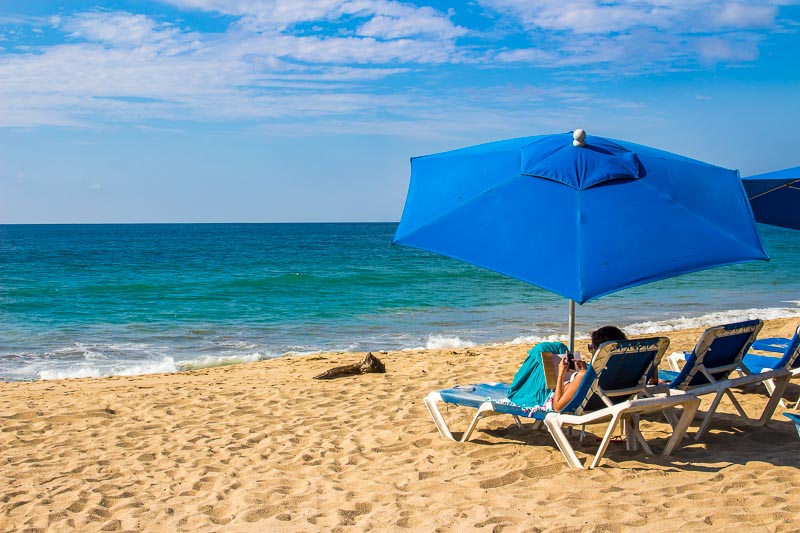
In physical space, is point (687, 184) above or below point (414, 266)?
above

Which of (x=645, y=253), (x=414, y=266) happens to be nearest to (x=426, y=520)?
(x=645, y=253)

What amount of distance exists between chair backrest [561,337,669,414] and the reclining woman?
99mm

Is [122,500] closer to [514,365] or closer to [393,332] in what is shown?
[514,365]

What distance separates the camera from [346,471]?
5.34m

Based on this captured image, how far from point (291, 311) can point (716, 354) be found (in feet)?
52.9

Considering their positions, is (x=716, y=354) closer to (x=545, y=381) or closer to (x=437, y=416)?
(x=545, y=381)

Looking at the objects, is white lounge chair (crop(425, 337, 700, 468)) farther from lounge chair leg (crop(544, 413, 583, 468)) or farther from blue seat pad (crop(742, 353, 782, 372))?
blue seat pad (crop(742, 353, 782, 372))

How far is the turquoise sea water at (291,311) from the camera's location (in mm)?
14352

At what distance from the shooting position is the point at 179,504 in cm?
470

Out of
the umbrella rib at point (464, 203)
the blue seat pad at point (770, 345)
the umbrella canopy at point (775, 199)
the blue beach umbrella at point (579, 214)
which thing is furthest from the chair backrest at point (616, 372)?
the umbrella canopy at point (775, 199)

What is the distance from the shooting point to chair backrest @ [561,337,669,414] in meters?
4.86

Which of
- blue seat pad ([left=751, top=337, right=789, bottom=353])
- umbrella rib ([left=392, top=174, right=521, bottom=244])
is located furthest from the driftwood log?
umbrella rib ([left=392, top=174, right=521, bottom=244])

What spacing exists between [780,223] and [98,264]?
130 feet

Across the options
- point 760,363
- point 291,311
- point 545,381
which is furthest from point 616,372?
point 291,311
